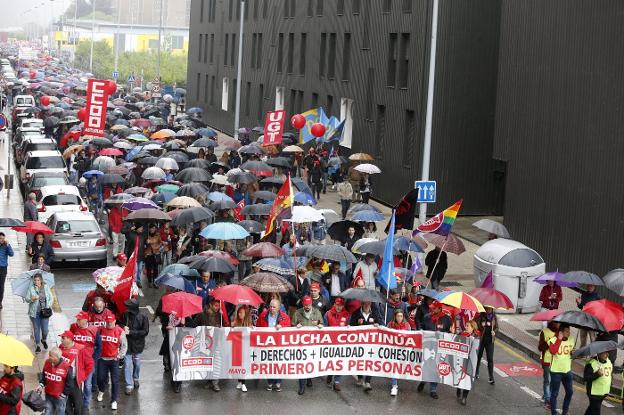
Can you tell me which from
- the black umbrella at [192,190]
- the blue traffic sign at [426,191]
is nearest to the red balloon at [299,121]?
the black umbrella at [192,190]

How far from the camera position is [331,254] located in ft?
66.3

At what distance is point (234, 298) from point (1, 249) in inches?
240

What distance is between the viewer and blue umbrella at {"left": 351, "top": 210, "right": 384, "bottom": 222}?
24.5 m

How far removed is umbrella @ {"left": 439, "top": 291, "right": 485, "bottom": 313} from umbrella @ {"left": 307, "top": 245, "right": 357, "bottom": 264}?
12.0 feet

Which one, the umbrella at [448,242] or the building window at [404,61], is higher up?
the building window at [404,61]

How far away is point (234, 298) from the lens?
54.6ft

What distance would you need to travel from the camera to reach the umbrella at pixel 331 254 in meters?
20.1

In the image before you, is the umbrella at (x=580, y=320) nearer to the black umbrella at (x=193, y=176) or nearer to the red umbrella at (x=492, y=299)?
the red umbrella at (x=492, y=299)

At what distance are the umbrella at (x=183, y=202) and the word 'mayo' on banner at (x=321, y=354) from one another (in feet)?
32.8

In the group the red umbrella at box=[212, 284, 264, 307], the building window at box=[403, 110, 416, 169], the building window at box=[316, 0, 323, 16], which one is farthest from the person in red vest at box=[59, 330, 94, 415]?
the building window at box=[316, 0, 323, 16]

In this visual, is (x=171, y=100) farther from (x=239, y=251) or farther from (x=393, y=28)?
(x=239, y=251)

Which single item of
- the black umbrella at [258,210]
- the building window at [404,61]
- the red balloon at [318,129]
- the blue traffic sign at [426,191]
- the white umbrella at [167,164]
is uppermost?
the building window at [404,61]

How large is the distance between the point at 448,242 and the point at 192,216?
5583 millimetres

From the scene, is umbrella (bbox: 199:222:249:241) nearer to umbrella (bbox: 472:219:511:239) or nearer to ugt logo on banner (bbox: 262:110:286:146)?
umbrella (bbox: 472:219:511:239)
